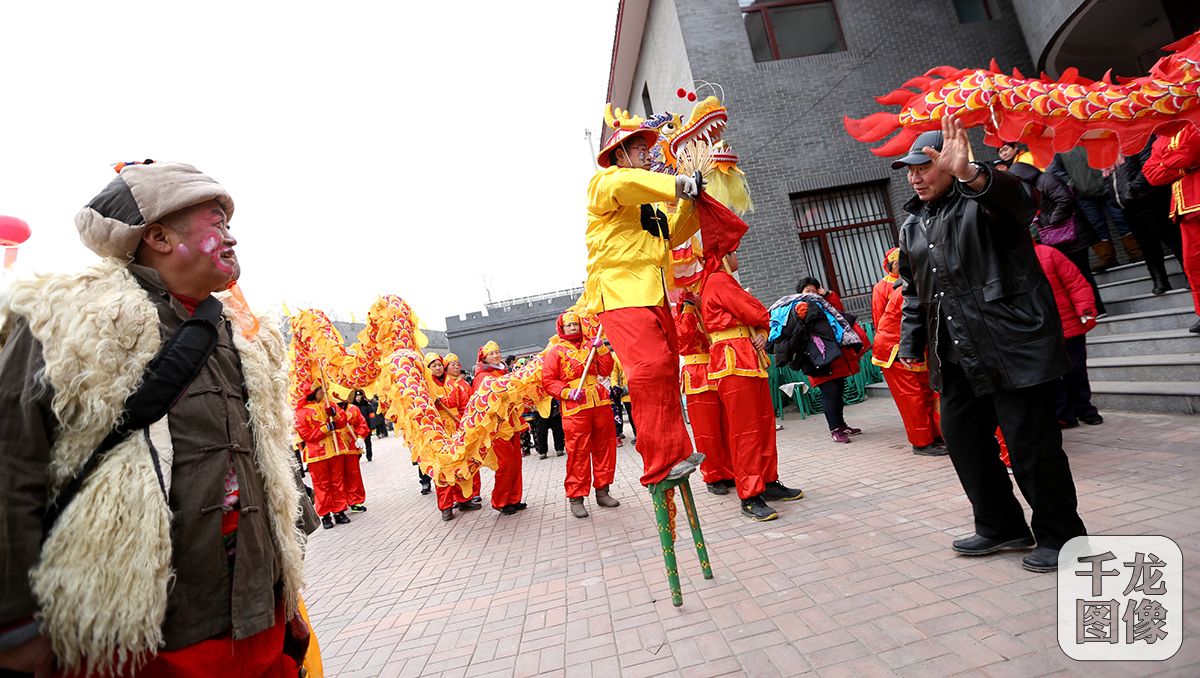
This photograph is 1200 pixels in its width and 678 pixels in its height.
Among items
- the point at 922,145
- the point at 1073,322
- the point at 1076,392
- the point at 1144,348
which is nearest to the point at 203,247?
the point at 922,145

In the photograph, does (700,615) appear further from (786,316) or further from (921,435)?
(786,316)

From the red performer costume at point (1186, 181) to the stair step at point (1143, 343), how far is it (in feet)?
2.78

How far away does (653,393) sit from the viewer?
313 cm

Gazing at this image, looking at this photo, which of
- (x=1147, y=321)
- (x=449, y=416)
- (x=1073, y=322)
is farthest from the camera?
(x=449, y=416)

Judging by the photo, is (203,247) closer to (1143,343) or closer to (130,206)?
(130,206)

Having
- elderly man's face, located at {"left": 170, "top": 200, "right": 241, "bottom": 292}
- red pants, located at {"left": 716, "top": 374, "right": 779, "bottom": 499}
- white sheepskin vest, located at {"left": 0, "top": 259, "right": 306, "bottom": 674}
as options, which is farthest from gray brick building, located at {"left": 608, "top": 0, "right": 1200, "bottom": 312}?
white sheepskin vest, located at {"left": 0, "top": 259, "right": 306, "bottom": 674}

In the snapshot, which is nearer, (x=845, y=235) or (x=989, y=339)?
(x=989, y=339)

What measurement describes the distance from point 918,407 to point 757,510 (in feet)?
7.31

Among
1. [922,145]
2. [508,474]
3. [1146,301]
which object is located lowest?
[508,474]

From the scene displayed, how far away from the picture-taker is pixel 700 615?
9.73 ft

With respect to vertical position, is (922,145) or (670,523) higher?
(922,145)

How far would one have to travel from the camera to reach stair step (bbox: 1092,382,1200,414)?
479 cm

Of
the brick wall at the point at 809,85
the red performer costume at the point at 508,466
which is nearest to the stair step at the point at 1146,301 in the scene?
the brick wall at the point at 809,85

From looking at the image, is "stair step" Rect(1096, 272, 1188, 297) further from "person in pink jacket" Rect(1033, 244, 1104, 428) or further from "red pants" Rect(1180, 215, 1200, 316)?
"person in pink jacket" Rect(1033, 244, 1104, 428)
